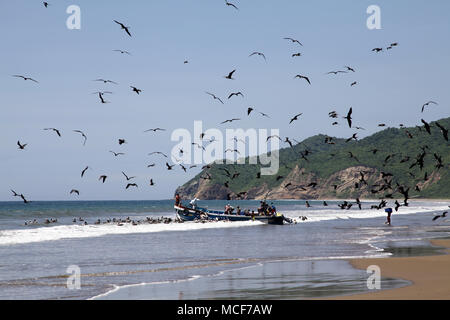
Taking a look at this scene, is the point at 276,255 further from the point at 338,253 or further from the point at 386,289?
the point at 386,289

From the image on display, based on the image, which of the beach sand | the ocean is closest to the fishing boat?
the ocean

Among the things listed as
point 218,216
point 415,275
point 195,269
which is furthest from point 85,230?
point 415,275

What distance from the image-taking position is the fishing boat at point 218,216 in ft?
233

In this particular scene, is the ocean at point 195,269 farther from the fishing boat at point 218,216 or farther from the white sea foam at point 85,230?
the fishing boat at point 218,216

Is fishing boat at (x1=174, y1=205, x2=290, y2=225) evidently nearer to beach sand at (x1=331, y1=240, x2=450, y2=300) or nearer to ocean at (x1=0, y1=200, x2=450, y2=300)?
ocean at (x1=0, y1=200, x2=450, y2=300)

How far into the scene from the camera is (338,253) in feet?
104

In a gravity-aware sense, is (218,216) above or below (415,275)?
below

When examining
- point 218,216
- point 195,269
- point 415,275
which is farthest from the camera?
point 218,216

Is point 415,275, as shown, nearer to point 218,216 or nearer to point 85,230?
point 85,230

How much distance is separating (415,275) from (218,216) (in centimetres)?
5521

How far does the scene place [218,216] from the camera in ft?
252

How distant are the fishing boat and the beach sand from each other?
39293 millimetres

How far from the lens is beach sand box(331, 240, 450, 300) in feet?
57.8
